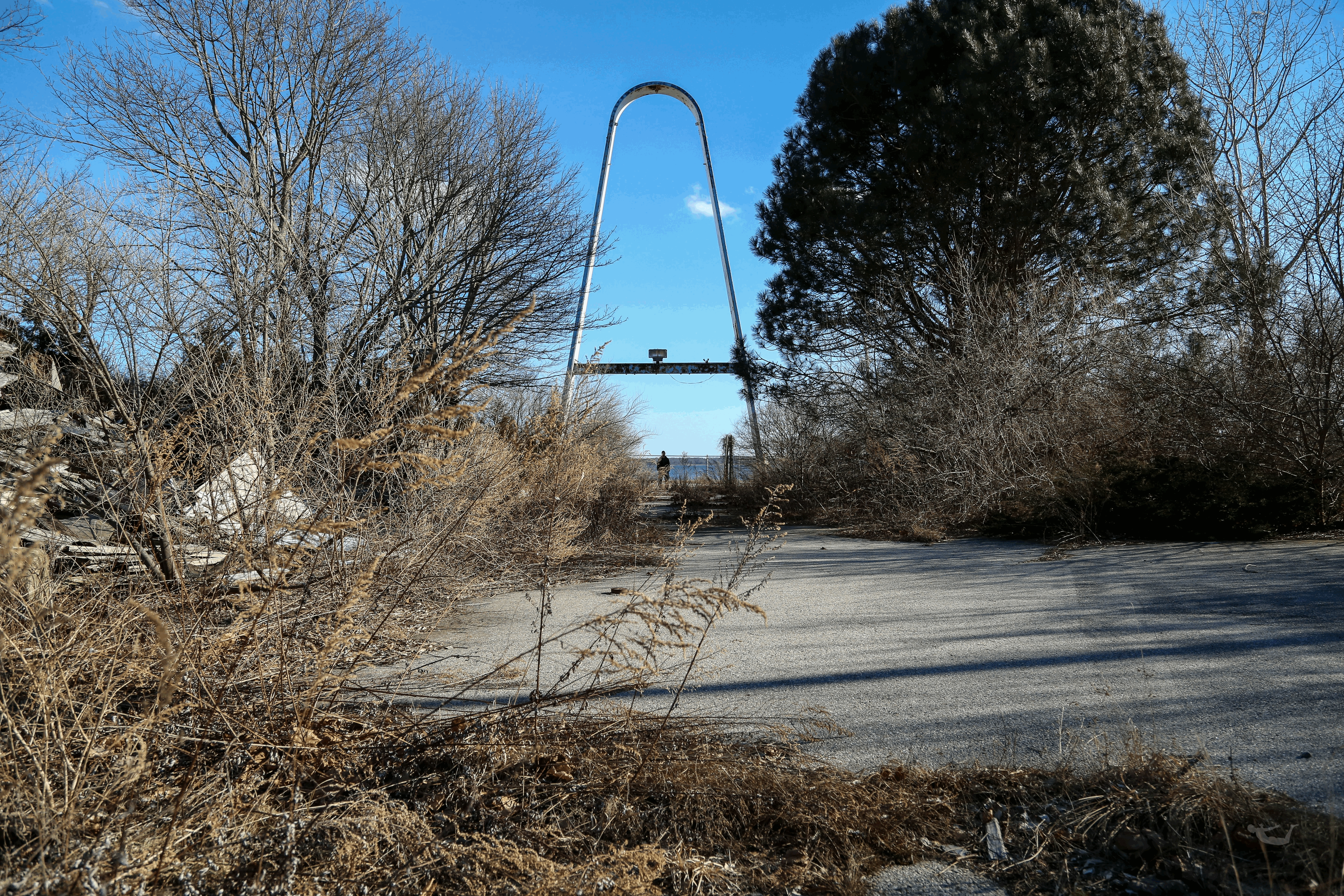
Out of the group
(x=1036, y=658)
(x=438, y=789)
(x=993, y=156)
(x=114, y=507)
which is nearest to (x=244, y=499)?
(x=114, y=507)

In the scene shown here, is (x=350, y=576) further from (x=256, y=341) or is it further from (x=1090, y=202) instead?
(x=1090, y=202)

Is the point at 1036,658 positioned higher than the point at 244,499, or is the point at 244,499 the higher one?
the point at 244,499

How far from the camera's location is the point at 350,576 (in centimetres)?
345

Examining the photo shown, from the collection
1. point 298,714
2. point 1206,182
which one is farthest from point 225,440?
point 1206,182

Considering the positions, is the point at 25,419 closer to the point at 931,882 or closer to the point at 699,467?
the point at 931,882

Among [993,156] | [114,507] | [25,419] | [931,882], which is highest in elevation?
[993,156]

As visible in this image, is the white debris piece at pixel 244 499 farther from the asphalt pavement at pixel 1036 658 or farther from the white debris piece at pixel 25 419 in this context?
the asphalt pavement at pixel 1036 658

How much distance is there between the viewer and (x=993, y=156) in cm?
1375

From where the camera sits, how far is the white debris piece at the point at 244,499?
2.79 meters

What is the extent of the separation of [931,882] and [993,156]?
47.1 feet

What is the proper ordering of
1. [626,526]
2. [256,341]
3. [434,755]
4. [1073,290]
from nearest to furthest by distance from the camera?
1. [434,755]
2. [256,341]
3. [626,526]
4. [1073,290]

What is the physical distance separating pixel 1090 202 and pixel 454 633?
13.4 m

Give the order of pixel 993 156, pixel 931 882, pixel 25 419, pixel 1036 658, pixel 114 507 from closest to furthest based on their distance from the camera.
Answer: pixel 931 882
pixel 114 507
pixel 1036 658
pixel 25 419
pixel 993 156

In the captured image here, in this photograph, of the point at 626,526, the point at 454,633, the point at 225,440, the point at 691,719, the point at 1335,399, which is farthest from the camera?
the point at 626,526
